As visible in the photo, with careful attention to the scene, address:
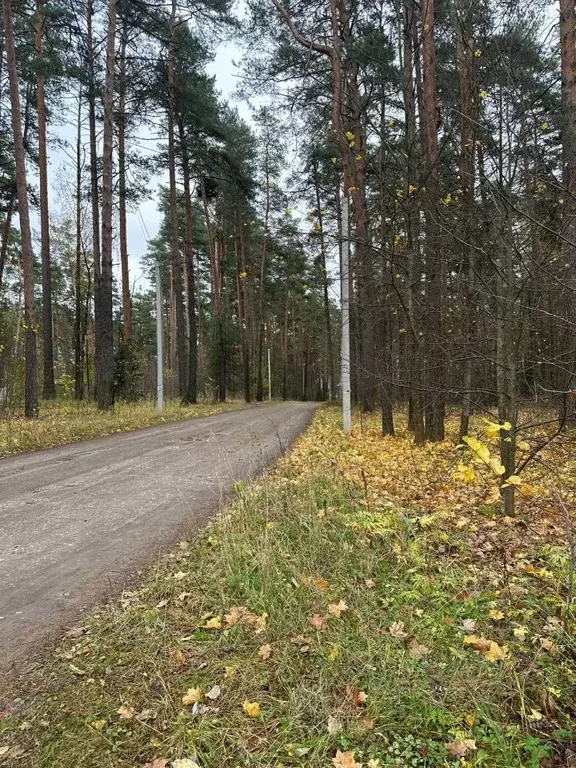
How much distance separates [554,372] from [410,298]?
3153mm

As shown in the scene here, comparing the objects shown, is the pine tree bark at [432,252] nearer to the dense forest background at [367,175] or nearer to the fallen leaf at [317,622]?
the dense forest background at [367,175]

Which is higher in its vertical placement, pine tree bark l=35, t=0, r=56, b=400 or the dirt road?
pine tree bark l=35, t=0, r=56, b=400

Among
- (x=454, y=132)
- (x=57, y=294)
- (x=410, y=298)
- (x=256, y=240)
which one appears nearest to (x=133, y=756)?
(x=454, y=132)

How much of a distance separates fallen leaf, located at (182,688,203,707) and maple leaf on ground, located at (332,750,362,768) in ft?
2.31

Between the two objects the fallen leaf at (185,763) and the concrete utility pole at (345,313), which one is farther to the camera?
the concrete utility pole at (345,313)

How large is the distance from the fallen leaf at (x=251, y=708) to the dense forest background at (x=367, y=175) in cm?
245

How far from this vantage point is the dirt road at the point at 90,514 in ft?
10.3

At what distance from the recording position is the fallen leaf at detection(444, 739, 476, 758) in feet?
6.11

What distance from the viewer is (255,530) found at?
4125 mm

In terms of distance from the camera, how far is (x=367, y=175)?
1277 centimetres

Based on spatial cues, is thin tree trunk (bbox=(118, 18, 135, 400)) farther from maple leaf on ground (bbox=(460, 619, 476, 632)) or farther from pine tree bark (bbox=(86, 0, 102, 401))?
maple leaf on ground (bbox=(460, 619, 476, 632))

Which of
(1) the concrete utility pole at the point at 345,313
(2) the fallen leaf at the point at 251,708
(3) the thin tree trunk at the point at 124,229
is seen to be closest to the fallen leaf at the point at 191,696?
(2) the fallen leaf at the point at 251,708

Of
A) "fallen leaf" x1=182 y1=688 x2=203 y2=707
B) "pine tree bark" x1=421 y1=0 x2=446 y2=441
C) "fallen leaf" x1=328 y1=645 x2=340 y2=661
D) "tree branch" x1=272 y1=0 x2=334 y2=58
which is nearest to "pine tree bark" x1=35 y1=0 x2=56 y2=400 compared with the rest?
"tree branch" x1=272 y1=0 x2=334 y2=58

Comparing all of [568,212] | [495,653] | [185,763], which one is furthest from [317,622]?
[568,212]
